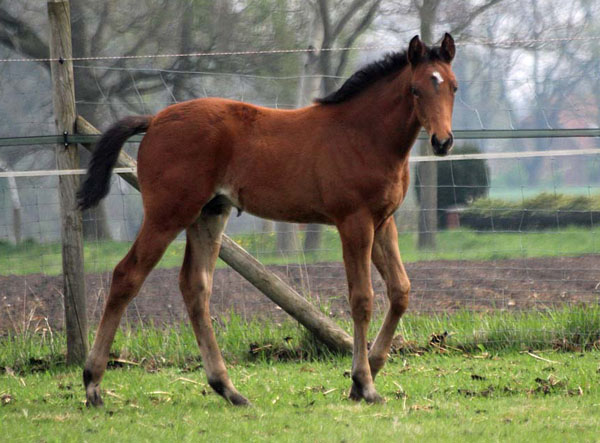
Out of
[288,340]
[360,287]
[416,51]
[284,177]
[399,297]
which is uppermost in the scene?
[416,51]

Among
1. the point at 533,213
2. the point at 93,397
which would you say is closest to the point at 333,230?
the point at 533,213

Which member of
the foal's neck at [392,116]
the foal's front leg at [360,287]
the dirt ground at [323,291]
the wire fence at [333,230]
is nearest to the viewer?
the foal's front leg at [360,287]

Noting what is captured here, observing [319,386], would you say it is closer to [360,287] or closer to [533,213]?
[360,287]

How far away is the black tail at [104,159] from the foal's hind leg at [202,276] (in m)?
0.63

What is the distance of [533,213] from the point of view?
832 centimetres

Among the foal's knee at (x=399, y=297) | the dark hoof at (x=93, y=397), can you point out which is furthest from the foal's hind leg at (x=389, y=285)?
the dark hoof at (x=93, y=397)

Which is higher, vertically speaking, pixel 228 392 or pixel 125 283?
pixel 125 283

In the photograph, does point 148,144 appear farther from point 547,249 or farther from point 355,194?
point 547,249

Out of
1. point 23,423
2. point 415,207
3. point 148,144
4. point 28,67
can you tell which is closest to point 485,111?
point 415,207

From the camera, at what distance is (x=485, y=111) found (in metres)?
7.96

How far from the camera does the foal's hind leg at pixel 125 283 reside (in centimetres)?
540

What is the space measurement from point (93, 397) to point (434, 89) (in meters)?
2.76

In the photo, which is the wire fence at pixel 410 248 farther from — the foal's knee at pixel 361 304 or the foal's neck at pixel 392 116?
the foal's neck at pixel 392 116

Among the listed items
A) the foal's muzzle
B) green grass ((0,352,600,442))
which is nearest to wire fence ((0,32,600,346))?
green grass ((0,352,600,442))
